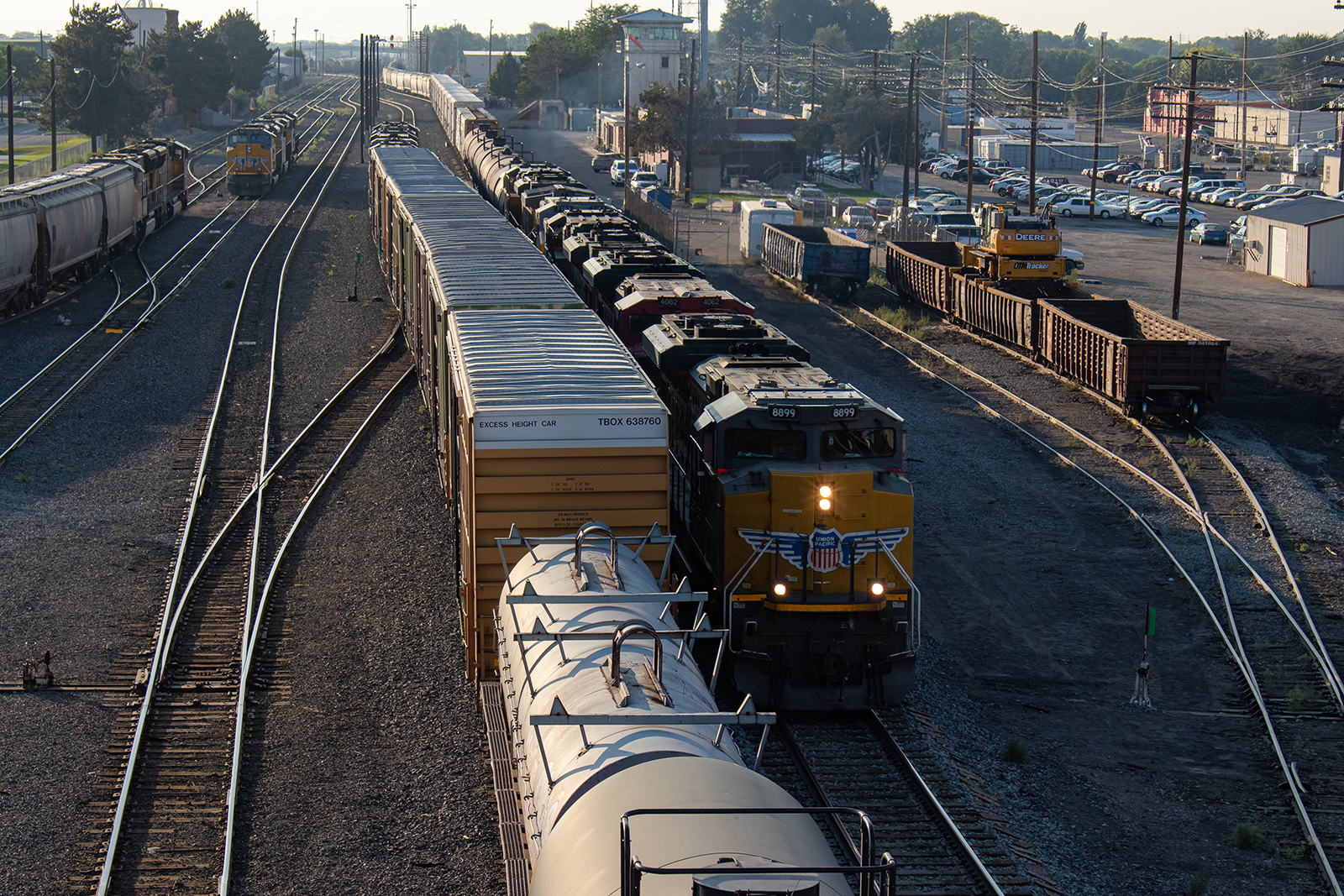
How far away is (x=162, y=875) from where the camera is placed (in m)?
10.8

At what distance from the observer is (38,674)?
14.5 metres

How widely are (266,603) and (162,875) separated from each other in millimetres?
6146

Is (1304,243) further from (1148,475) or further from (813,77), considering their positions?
(813,77)

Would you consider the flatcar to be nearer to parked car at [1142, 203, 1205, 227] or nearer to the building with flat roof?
parked car at [1142, 203, 1205, 227]

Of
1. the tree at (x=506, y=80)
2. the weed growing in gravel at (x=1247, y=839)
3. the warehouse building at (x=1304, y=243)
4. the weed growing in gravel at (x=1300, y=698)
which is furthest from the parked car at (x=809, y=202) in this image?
the tree at (x=506, y=80)

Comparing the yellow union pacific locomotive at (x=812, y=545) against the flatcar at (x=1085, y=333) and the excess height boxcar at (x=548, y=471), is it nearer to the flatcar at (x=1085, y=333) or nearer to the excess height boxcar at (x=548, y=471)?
the excess height boxcar at (x=548, y=471)

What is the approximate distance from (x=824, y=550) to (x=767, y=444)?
1266 millimetres

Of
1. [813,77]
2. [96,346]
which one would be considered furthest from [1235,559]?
[813,77]

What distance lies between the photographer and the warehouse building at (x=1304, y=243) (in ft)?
154

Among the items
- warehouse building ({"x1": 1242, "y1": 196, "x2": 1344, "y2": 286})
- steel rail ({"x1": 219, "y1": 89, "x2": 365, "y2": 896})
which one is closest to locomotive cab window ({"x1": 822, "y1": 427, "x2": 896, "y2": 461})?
steel rail ({"x1": 219, "y1": 89, "x2": 365, "y2": 896})

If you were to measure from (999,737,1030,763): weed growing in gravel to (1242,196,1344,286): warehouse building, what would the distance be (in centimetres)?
4013

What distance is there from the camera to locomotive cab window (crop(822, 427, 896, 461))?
13.4m

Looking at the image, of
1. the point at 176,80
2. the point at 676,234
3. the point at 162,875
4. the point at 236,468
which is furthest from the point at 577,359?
the point at 176,80

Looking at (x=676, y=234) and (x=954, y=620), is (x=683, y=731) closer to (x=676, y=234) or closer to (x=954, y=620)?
(x=954, y=620)
